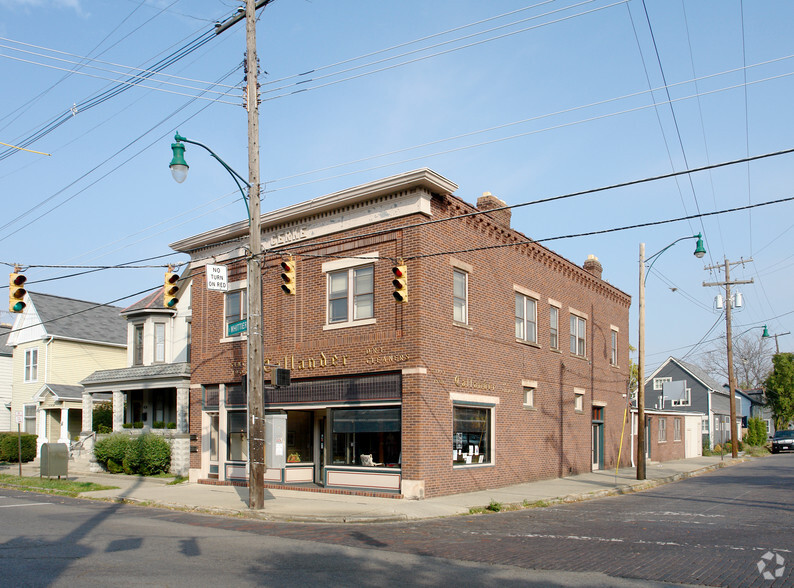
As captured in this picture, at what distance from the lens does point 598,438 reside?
1217 inches

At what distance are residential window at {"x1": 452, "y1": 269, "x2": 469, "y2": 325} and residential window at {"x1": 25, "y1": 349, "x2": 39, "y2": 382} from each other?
29.8 m

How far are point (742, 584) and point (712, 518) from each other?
24.1 ft

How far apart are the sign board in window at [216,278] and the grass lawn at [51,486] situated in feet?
27.9

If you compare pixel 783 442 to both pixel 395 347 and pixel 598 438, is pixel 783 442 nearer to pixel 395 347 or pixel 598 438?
pixel 598 438

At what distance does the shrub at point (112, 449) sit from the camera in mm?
27469

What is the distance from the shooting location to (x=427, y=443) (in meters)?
18.5

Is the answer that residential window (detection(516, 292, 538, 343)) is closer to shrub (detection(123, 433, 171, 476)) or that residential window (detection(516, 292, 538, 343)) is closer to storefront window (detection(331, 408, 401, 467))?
storefront window (detection(331, 408, 401, 467))

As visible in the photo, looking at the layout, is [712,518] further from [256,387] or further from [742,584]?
[256,387]

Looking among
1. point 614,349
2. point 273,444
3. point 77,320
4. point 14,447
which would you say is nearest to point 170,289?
point 273,444

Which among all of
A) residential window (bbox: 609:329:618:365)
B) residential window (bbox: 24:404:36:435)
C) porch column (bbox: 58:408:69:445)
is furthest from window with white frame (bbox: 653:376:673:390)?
residential window (bbox: 24:404:36:435)

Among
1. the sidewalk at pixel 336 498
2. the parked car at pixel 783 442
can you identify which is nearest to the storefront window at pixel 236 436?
the sidewalk at pixel 336 498

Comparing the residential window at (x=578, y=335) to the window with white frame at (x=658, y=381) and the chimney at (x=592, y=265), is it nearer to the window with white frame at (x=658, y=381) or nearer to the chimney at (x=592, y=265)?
the chimney at (x=592, y=265)

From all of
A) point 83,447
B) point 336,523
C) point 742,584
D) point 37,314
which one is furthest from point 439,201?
point 37,314

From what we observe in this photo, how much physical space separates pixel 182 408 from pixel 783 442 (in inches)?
1879
